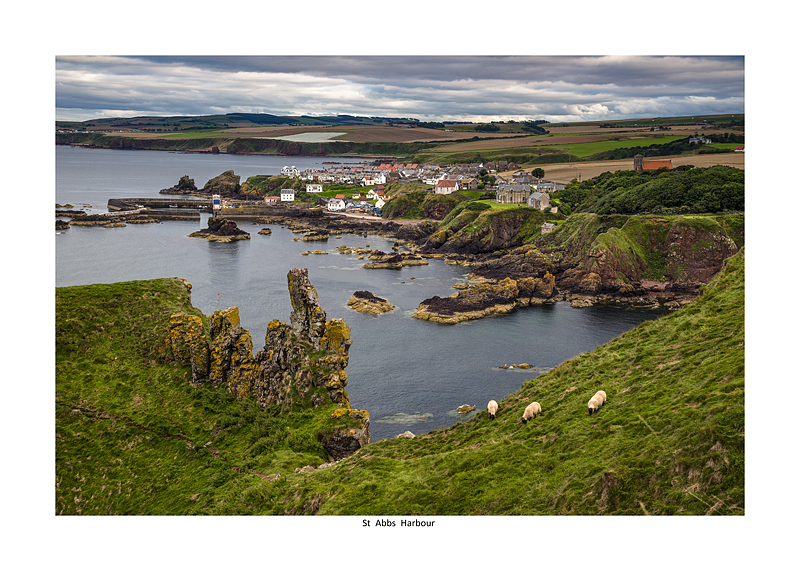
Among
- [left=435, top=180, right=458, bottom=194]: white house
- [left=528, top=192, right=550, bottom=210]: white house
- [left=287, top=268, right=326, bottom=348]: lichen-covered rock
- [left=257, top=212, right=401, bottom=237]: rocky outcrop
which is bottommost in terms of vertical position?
[left=287, top=268, right=326, bottom=348]: lichen-covered rock

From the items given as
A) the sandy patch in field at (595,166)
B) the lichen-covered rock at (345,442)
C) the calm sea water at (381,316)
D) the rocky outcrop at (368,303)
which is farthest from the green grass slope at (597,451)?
the sandy patch in field at (595,166)

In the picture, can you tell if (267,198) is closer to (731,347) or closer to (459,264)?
(459,264)

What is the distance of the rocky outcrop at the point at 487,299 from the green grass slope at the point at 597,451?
134ft

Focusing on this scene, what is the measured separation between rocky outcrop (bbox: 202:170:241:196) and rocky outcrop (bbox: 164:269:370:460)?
142 metres

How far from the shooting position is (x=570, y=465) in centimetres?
1166

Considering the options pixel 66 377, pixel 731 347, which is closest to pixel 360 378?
pixel 66 377

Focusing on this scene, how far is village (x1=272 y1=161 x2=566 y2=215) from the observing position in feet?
379

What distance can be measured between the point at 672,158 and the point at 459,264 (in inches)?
2128

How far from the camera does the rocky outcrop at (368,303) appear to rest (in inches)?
2443

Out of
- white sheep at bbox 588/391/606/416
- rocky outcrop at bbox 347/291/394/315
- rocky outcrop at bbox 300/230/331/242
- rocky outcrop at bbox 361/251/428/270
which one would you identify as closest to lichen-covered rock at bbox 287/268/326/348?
white sheep at bbox 588/391/606/416

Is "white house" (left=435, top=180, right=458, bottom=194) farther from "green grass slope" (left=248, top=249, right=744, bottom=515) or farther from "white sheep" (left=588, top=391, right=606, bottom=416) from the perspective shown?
"white sheep" (left=588, top=391, right=606, bottom=416)

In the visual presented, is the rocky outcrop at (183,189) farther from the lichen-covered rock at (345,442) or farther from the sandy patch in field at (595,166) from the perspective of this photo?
the lichen-covered rock at (345,442)

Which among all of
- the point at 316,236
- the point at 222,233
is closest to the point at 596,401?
the point at 316,236

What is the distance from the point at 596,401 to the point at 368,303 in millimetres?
49475
